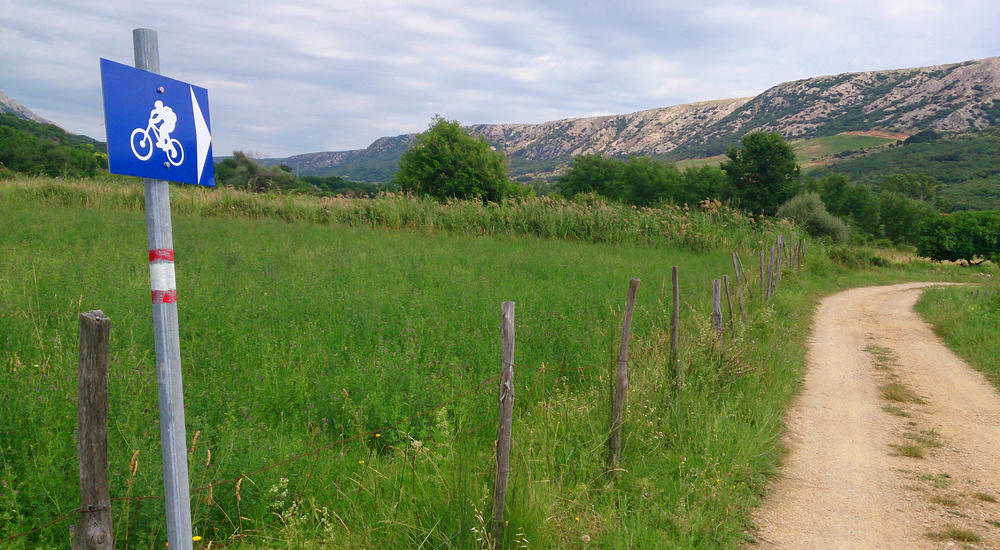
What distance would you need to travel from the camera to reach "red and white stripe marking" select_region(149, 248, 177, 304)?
79.7 inches

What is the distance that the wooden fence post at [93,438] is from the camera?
2008 millimetres

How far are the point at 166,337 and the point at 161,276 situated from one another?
0.75 feet

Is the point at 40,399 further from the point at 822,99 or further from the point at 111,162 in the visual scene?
the point at 822,99

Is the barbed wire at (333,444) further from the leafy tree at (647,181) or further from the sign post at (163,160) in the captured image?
the leafy tree at (647,181)

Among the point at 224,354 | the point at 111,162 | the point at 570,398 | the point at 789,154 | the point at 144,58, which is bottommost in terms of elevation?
the point at 570,398

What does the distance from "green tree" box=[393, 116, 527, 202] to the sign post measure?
39475mm

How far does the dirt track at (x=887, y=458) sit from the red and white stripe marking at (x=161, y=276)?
430cm

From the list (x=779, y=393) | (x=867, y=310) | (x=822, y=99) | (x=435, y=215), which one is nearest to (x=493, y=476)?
(x=779, y=393)

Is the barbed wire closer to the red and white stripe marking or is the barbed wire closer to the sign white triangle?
the red and white stripe marking

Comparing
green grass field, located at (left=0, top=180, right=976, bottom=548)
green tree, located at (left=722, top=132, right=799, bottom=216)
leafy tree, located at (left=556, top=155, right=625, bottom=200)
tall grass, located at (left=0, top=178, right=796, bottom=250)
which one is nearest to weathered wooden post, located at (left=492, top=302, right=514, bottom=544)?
green grass field, located at (left=0, top=180, right=976, bottom=548)

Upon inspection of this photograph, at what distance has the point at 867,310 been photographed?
54.7 ft

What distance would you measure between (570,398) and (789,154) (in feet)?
165

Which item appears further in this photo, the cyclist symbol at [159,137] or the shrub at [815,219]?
the shrub at [815,219]

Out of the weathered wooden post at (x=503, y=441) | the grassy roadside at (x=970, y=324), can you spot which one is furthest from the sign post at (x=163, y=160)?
the grassy roadside at (x=970, y=324)
